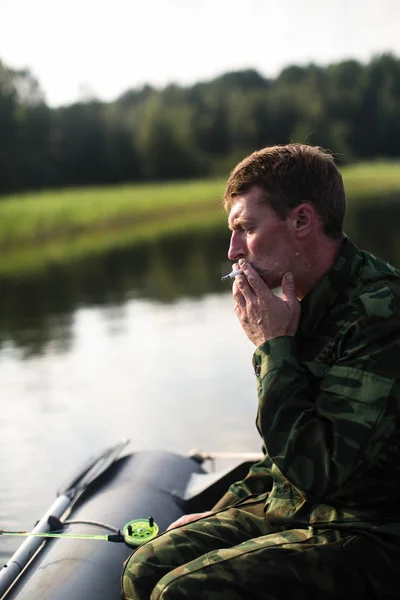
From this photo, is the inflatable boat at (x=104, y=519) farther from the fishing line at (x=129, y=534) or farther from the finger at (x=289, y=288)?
the finger at (x=289, y=288)

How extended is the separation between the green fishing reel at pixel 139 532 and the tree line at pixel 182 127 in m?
48.9

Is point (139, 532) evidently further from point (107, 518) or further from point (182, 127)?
point (182, 127)

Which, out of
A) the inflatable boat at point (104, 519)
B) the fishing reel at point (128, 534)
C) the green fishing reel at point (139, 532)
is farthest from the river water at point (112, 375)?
the green fishing reel at point (139, 532)

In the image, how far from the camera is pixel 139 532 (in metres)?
3.01

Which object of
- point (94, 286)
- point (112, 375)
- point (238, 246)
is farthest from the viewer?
point (94, 286)

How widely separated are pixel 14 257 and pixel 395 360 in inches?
807

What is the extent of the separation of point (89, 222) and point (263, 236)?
27197 mm

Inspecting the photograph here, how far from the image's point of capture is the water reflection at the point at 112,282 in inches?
463

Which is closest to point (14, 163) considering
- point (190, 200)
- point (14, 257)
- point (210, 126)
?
point (190, 200)

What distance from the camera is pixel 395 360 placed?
77.5 inches

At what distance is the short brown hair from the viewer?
2.20 meters

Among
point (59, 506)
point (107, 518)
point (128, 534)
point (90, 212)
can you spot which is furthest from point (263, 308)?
point (90, 212)

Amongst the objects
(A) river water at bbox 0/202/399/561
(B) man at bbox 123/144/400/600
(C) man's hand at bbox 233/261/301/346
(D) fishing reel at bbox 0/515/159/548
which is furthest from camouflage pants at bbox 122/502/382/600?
(A) river water at bbox 0/202/399/561

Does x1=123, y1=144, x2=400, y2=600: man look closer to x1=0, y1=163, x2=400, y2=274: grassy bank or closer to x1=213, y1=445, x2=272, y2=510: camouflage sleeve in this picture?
x1=213, y1=445, x2=272, y2=510: camouflage sleeve
